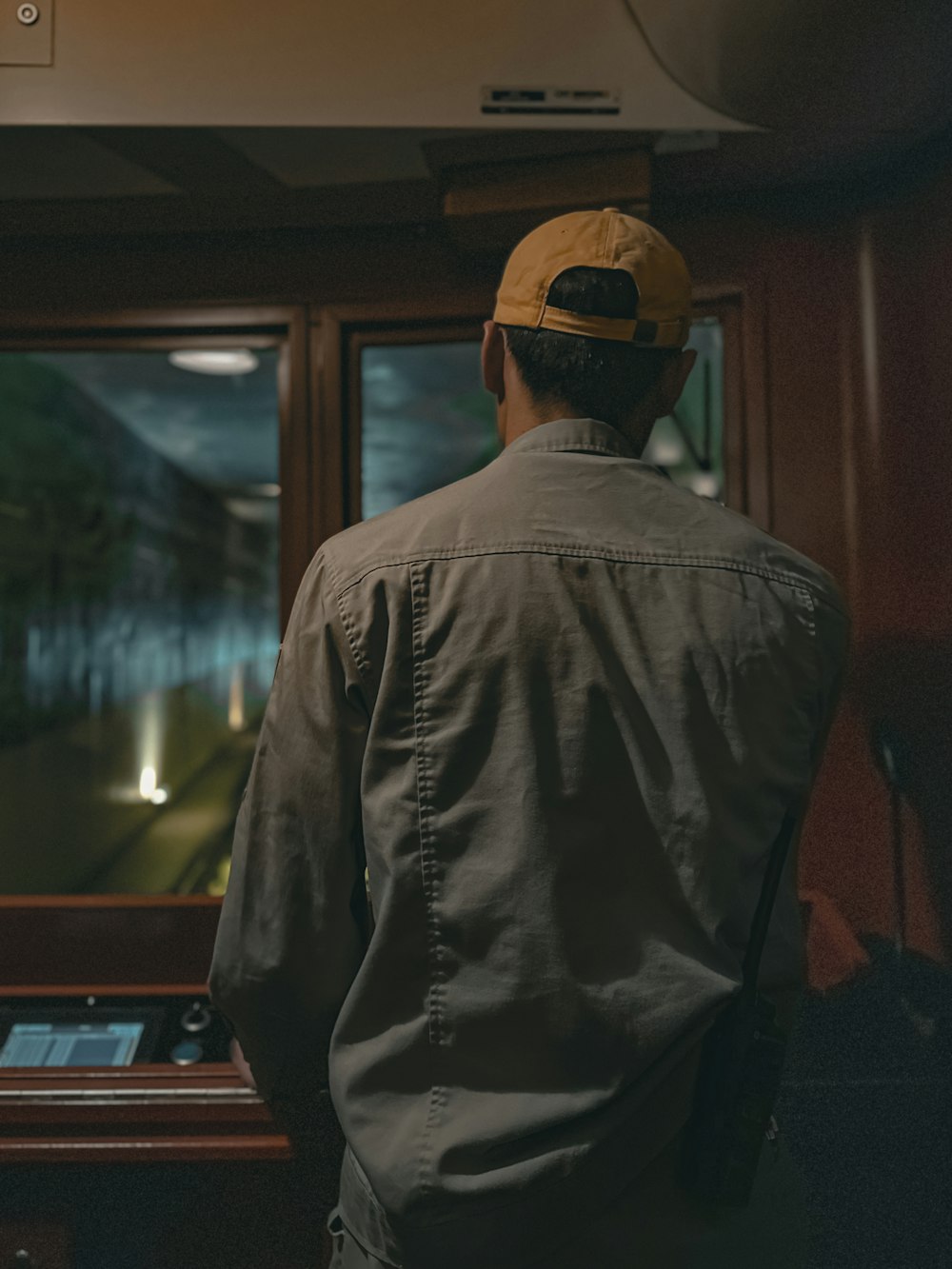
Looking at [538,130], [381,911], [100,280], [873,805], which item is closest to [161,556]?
[100,280]

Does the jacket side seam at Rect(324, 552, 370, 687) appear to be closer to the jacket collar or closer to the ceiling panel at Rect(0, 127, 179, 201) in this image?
the jacket collar

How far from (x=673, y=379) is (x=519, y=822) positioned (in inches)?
17.9

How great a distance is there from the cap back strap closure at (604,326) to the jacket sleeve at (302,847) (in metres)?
0.30

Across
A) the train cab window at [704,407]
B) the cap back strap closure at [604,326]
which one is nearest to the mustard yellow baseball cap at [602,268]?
the cap back strap closure at [604,326]

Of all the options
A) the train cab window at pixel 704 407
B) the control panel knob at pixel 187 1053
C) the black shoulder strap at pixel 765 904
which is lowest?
the control panel knob at pixel 187 1053

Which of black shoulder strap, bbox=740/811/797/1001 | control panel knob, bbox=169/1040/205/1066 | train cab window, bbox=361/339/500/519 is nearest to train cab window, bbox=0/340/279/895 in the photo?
train cab window, bbox=361/339/500/519

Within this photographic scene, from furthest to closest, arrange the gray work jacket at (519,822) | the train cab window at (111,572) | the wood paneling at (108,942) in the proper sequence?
the train cab window at (111,572), the wood paneling at (108,942), the gray work jacket at (519,822)

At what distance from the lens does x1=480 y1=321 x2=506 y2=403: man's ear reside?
0.90 m

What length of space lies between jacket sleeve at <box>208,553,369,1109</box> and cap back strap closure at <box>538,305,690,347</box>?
0.99 feet

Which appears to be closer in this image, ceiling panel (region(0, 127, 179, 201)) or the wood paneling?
ceiling panel (region(0, 127, 179, 201))

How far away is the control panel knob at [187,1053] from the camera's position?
1396 mm

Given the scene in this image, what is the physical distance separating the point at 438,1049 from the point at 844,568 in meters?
1.10

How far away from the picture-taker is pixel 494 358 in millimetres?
914

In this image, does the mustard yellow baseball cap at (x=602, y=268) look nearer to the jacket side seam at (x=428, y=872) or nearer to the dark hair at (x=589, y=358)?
the dark hair at (x=589, y=358)
